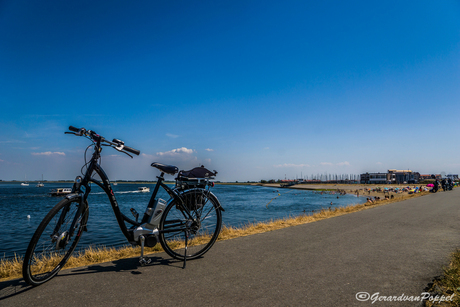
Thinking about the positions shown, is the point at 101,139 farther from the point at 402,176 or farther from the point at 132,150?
the point at 402,176

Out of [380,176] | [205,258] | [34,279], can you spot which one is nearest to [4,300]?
[34,279]

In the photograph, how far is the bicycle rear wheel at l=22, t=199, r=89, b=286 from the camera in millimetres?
3234

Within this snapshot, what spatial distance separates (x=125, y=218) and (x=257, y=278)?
2.29m

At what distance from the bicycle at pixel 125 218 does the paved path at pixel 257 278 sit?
0.28 metres

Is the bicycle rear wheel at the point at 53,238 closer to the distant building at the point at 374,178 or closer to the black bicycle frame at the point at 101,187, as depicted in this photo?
the black bicycle frame at the point at 101,187

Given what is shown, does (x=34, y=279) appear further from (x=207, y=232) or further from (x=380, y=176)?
(x=380, y=176)

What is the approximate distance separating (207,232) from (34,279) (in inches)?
150

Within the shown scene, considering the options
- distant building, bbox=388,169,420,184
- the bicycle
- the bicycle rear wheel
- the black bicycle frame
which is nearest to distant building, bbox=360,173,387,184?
distant building, bbox=388,169,420,184

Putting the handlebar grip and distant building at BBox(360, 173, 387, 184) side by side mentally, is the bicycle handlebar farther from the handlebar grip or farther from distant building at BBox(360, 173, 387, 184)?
distant building at BBox(360, 173, 387, 184)

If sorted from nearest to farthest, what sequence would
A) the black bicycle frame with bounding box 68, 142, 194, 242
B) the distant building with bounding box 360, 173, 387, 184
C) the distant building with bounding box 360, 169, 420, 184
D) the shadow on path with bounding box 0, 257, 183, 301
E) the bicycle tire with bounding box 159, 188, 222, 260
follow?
the shadow on path with bounding box 0, 257, 183, 301 → the black bicycle frame with bounding box 68, 142, 194, 242 → the bicycle tire with bounding box 159, 188, 222, 260 → the distant building with bounding box 360, 169, 420, 184 → the distant building with bounding box 360, 173, 387, 184

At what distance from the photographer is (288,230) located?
736 cm

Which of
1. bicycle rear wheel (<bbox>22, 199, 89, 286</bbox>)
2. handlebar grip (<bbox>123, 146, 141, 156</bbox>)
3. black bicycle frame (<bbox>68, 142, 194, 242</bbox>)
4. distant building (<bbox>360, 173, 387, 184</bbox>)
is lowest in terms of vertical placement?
distant building (<bbox>360, 173, 387, 184</bbox>)

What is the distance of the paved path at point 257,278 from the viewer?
3.03m

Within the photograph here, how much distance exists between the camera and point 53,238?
363 centimetres
